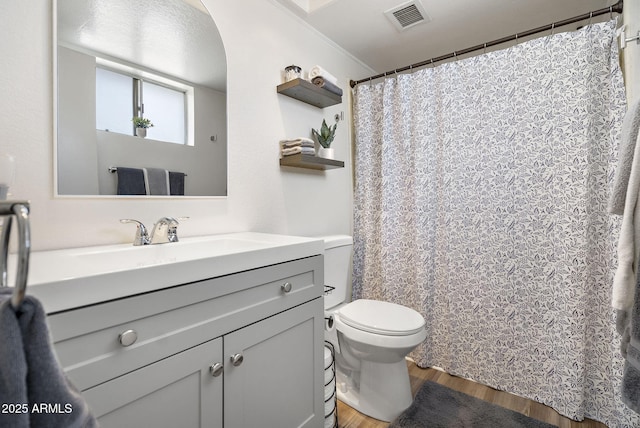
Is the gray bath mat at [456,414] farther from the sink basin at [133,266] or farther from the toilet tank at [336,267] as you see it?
the sink basin at [133,266]

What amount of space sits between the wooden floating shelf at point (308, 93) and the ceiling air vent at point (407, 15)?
23.0 inches

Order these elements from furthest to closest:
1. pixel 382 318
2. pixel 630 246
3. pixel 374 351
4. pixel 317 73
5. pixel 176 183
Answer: pixel 317 73 < pixel 382 318 < pixel 374 351 < pixel 176 183 < pixel 630 246

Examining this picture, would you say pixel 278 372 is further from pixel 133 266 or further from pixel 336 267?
pixel 336 267

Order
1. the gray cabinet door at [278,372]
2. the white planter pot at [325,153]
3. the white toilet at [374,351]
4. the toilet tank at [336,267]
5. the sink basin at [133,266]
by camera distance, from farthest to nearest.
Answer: the white planter pot at [325,153]
the toilet tank at [336,267]
the white toilet at [374,351]
the gray cabinet door at [278,372]
the sink basin at [133,266]

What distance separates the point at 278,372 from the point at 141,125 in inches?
44.1

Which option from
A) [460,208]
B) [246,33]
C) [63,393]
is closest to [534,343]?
[460,208]

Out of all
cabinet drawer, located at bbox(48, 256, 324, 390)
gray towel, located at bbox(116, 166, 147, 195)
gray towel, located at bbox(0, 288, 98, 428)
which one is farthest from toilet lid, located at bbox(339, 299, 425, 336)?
gray towel, located at bbox(0, 288, 98, 428)

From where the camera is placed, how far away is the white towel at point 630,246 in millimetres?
957

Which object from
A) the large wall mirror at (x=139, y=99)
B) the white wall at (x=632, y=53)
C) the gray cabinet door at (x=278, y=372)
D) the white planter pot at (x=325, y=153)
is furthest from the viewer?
the white planter pot at (x=325, y=153)

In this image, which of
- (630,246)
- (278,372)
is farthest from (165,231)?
(630,246)

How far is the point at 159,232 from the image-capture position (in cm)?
120

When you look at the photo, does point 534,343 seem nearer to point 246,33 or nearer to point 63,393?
point 63,393

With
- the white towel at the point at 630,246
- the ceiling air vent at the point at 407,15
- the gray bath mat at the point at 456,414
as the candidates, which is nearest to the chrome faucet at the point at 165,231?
the gray bath mat at the point at 456,414

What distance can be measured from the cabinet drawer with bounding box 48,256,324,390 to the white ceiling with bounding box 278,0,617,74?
1.66 metres
